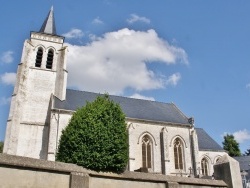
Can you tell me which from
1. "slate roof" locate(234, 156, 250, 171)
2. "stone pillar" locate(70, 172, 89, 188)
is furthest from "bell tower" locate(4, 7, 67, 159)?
"slate roof" locate(234, 156, 250, 171)

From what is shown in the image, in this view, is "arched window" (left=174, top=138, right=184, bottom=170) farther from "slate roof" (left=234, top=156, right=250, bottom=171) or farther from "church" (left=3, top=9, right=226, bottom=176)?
"slate roof" (left=234, top=156, right=250, bottom=171)

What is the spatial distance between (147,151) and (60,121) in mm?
9207

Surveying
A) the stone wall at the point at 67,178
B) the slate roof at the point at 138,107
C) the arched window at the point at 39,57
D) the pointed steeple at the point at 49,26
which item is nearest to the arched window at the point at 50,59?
the arched window at the point at 39,57

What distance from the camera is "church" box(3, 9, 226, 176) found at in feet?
76.6

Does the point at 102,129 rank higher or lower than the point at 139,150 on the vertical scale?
lower

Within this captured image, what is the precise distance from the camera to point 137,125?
1038 inches

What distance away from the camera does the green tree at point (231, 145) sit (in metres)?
44.7

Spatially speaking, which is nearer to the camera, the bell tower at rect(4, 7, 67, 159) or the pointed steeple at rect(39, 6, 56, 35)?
the bell tower at rect(4, 7, 67, 159)

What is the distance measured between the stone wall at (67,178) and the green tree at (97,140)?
49cm

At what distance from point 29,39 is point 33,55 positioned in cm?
214

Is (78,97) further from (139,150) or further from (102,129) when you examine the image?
(102,129)

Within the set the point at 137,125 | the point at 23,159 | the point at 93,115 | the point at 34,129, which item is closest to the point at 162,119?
the point at 137,125

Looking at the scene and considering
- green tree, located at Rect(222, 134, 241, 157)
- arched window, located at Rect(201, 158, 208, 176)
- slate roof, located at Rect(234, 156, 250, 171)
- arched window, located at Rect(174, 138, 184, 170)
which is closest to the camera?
arched window, located at Rect(174, 138, 184, 170)

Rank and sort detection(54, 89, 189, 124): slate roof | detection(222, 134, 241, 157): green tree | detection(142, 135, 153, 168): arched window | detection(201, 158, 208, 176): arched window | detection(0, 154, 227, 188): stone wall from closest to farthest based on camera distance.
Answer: detection(0, 154, 227, 188): stone wall → detection(142, 135, 153, 168): arched window → detection(54, 89, 189, 124): slate roof → detection(201, 158, 208, 176): arched window → detection(222, 134, 241, 157): green tree
